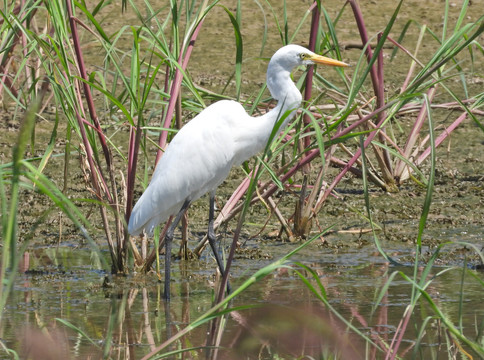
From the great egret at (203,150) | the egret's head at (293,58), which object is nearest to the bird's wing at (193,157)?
the great egret at (203,150)

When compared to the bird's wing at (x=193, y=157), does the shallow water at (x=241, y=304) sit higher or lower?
lower

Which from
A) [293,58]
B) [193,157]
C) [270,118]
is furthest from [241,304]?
[293,58]

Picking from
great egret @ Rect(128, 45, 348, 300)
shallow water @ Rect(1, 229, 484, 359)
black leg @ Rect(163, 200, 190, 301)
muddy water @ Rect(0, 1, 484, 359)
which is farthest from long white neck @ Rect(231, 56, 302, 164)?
shallow water @ Rect(1, 229, 484, 359)

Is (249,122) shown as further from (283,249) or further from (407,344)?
(407,344)

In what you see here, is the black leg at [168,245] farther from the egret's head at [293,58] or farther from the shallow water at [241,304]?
the egret's head at [293,58]

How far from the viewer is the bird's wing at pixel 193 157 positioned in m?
4.40

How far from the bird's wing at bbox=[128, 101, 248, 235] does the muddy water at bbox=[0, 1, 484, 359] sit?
40 centimetres

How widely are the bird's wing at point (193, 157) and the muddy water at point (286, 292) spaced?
0.40 m

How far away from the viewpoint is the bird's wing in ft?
14.4

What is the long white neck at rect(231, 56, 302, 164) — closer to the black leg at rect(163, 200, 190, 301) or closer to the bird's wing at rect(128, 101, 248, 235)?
the bird's wing at rect(128, 101, 248, 235)

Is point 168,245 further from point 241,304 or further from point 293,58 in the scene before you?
point 293,58

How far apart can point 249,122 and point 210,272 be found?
0.83m

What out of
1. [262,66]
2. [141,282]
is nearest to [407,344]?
[141,282]

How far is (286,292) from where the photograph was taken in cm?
413
